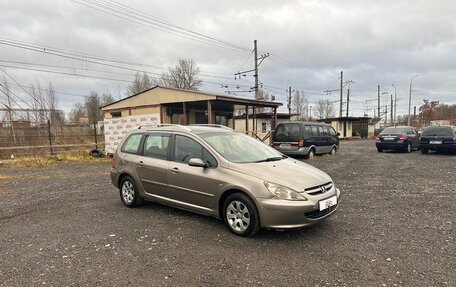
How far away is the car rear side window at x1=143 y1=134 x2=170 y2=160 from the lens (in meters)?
5.10

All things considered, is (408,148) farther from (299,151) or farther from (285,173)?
(285,173)

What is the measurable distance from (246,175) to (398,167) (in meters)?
8.84

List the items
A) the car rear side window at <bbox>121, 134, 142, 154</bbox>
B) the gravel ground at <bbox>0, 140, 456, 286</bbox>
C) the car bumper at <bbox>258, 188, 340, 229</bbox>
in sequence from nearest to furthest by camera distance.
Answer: the gravel ground at <bbox>0, 140, 456, 286</bbox> < the car bumper at <bbox>258, 188, 340, 229</bbox> < the car rear side window at <bbox>121, 134, 142, 154</bbox>

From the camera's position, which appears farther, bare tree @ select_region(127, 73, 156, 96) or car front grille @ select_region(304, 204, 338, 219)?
bare tree @ select_region(127, 73, 156, 96)

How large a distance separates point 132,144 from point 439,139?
1485 cm

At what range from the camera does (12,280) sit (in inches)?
119

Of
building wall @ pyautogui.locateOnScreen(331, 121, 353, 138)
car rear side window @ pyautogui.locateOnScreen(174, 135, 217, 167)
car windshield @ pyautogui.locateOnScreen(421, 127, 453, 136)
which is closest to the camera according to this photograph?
car rear side window @ pyautogui.locateOnScreen(174, 135, 217, 167)

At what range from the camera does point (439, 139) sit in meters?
14.0

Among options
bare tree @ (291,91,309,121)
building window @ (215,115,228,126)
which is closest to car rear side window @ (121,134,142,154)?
building window @ (215,115,228,126)

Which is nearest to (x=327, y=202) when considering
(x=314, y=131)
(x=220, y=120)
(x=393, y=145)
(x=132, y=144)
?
(x=132, y=144)

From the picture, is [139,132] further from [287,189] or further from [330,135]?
[330,135]

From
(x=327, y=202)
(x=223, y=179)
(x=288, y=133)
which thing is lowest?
(x=327, y=202)

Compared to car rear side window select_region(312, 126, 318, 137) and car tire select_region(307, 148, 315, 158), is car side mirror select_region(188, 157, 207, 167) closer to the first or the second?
car tire select_region(307, 148, 315, 158)

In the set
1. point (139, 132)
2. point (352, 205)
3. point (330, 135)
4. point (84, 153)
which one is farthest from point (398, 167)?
point (84, 153)
